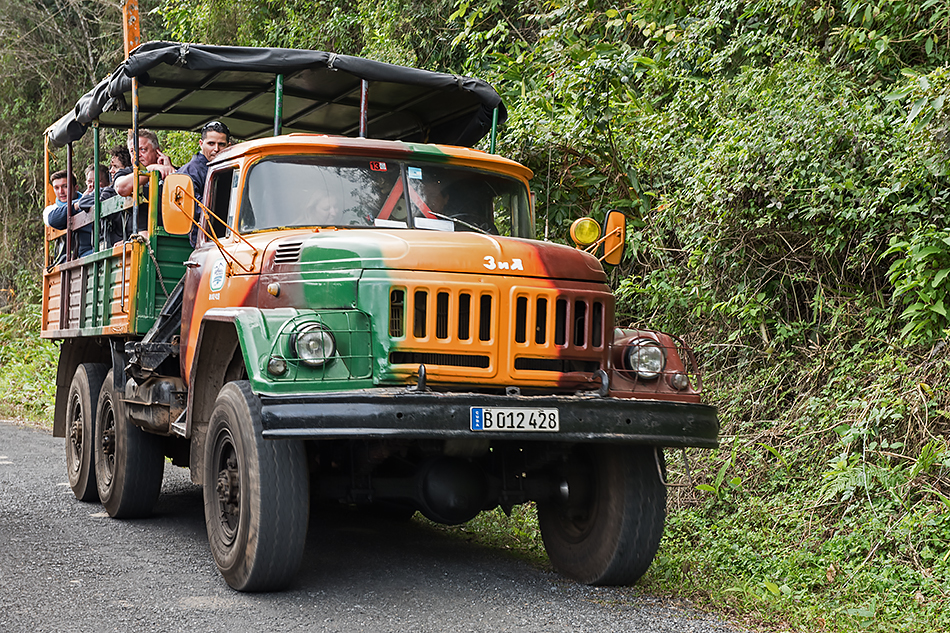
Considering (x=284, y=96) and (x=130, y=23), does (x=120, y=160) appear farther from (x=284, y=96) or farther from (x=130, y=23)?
(x=130, y=23)

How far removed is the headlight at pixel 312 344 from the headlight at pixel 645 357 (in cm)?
164

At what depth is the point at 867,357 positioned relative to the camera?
736cm

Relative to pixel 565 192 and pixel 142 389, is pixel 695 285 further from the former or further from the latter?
pixel 142 389

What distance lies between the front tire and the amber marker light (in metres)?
2.17

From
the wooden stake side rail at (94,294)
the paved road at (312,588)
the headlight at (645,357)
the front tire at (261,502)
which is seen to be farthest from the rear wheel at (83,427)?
the headlight at (645,357)

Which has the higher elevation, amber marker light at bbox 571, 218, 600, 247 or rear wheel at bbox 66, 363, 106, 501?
amber marker light at bbox 571, 218, 600, 247

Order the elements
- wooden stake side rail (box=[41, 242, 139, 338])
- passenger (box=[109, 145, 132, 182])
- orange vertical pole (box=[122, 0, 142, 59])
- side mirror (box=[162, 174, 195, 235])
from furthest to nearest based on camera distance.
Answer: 1. orange vertical pole (box=[122, 0, 142, 59])
2. passenger (box=[109, 145, 132, 182])
3. wooden stake side rail (box=[41, 242, 139, 338])
4. side mirror (box=[162, 174, 195, 235])

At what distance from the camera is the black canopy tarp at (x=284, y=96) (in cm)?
700

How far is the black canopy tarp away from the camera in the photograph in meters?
7.00

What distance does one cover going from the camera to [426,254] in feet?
17.2

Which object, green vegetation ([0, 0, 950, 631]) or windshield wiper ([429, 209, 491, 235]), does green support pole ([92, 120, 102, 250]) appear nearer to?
windshield wiper ([429, 209, 491, 235])

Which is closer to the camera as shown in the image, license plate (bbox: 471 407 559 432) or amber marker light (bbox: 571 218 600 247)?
license plate (bbox: 471 407 559 432)

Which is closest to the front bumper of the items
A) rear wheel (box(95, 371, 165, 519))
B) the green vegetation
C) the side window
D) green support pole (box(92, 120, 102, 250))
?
the green vegetation

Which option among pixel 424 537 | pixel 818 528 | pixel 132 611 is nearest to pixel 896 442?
pixel 818 528
